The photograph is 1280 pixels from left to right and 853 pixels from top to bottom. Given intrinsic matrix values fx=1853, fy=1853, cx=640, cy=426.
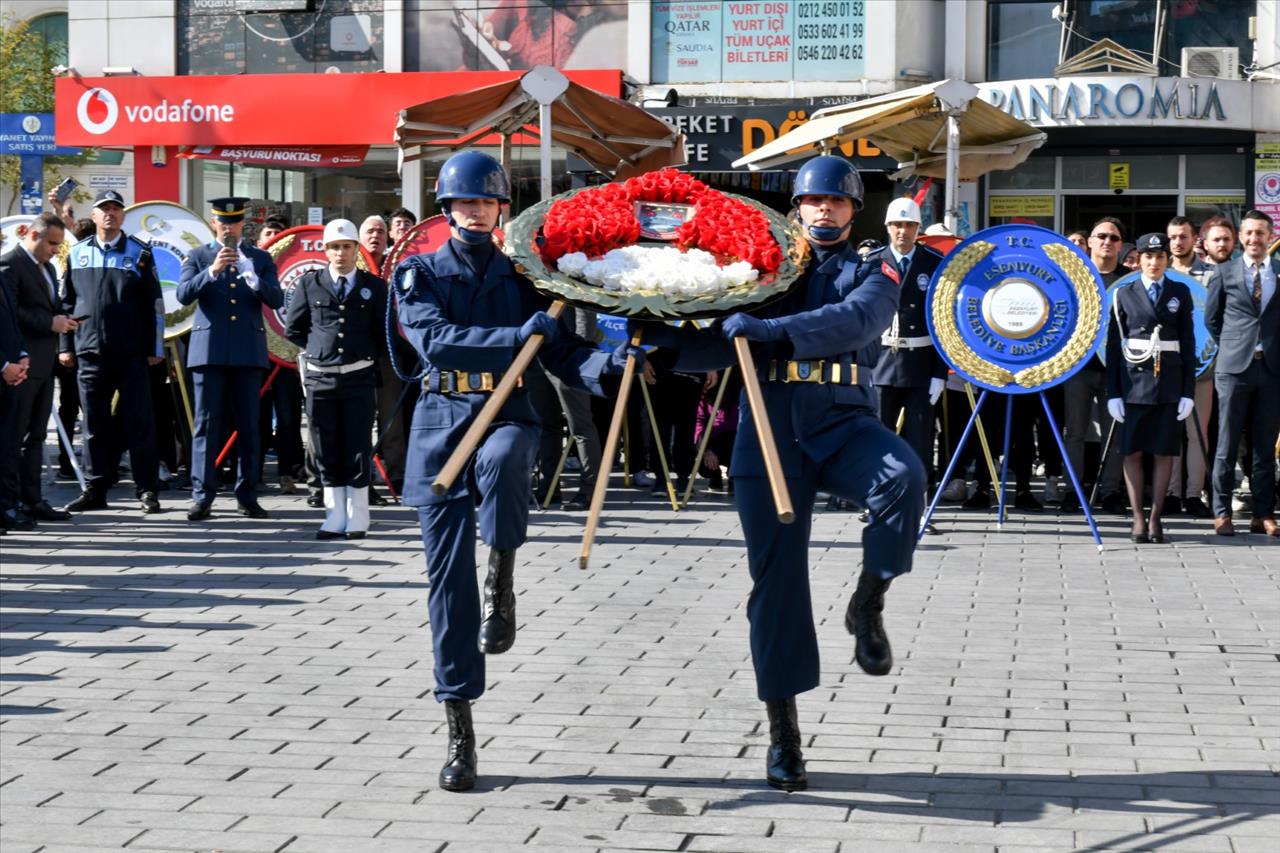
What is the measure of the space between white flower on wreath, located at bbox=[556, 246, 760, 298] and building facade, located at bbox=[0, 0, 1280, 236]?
16.1 meters

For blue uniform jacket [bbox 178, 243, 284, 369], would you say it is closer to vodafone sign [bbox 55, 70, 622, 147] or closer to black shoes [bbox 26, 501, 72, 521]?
black shoes [bbox 26, 501, 72, 521]

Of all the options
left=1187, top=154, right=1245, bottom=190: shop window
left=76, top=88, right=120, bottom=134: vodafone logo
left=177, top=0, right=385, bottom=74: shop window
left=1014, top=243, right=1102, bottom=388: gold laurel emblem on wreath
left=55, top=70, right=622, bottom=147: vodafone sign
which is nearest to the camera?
left=1014, top=243, right=1102, bottom=388: gold laurel emblem on wreath

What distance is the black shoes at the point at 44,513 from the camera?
12898 millimetres

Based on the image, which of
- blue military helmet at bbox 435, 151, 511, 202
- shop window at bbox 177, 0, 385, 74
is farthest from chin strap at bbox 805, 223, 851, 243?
shop window at bbox 177, 0, 385, 74

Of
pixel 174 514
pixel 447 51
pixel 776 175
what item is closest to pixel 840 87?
pixel 776 175

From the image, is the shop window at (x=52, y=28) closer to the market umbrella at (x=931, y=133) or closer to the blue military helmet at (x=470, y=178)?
the market umbrella at (x=931, y=133)

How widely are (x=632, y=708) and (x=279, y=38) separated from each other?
21240 mm

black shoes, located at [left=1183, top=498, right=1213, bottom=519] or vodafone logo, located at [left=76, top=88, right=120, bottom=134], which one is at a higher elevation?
vodafone logo, located at [left=76, top=88, right=120, bottom=134]

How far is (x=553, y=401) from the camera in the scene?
1370cm

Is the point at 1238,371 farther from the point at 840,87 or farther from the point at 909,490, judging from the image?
the point at 840,87

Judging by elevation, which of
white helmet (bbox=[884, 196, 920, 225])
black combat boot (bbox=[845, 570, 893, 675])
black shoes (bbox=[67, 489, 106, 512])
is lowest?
black shoes (bbox=[67, 489, 106, 512])

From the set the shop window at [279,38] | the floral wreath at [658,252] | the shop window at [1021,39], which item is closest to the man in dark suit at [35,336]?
the floral wreath at [658,252]

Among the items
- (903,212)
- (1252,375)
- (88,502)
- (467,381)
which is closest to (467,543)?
(467,381)

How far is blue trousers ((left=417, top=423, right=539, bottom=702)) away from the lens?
6168 millimetres
